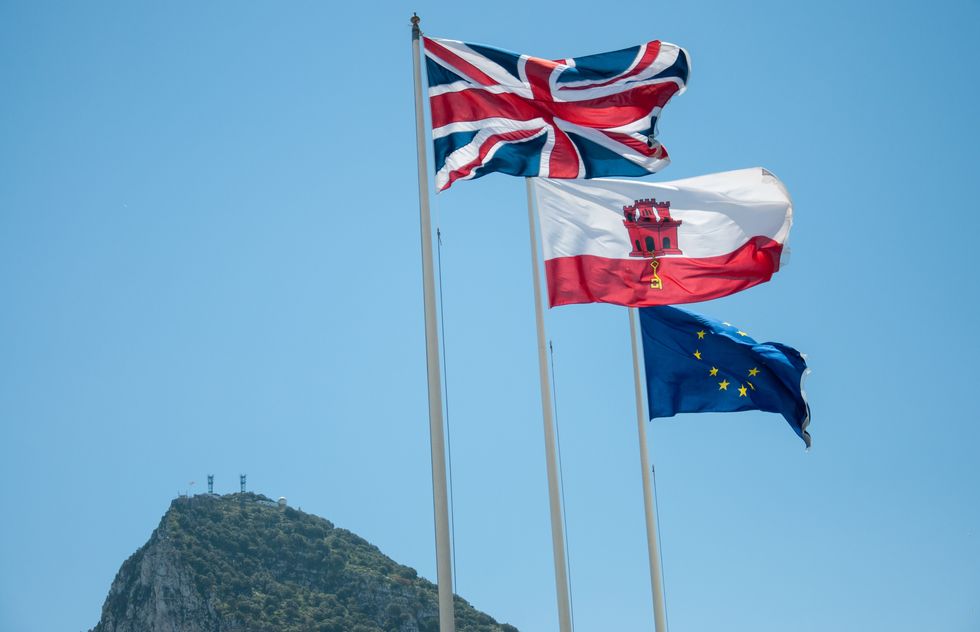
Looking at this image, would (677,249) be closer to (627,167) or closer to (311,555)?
(627,167)

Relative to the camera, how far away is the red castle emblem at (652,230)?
53.7 ft

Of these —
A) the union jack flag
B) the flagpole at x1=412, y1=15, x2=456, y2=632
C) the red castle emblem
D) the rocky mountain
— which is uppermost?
the union jack flag

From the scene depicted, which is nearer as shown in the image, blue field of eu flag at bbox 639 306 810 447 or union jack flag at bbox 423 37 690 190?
union jack flag at bbox 423 37 690 190

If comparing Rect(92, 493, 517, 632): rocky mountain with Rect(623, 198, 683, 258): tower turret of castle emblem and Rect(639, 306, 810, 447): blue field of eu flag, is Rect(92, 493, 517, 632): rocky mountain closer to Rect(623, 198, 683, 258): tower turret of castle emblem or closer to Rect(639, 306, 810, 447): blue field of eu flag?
Rect(639, 306, 810, 447): blue field of eu flag

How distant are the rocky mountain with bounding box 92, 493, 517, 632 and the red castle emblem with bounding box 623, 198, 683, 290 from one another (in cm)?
6555

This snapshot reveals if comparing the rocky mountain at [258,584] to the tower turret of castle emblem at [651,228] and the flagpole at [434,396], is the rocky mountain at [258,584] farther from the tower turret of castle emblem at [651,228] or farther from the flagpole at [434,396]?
the flagpole at [434,396]

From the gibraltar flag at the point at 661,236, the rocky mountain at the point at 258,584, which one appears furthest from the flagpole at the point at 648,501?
the rocky mountain at the point at 258,584

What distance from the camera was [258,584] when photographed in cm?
9612

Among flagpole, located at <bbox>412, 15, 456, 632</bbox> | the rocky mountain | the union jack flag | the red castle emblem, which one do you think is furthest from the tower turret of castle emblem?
the rocky mountain

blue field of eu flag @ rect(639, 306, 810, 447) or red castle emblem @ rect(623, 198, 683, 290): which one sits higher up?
red castle emblem @ rect(623, 198, 683, 290)

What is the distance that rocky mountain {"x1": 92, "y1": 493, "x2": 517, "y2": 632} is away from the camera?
8850 cm

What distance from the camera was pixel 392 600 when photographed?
92000 millimetres

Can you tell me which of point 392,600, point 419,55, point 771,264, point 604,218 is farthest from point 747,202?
point 392,600

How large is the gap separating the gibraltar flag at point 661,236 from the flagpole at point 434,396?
2.79m
